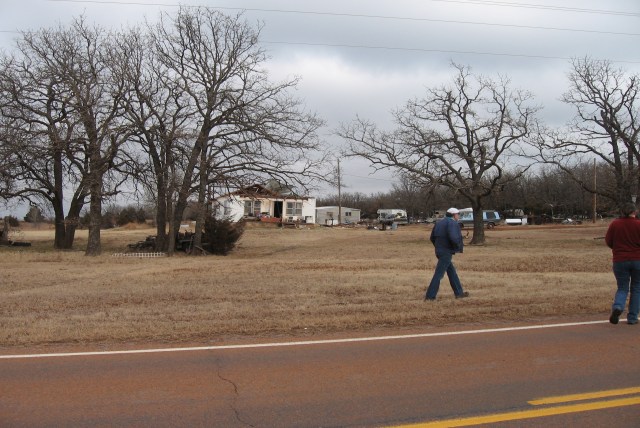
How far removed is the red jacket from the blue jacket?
2674 millimetres

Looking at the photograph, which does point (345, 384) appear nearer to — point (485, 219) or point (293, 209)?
point (485, 219)

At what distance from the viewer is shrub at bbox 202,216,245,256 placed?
33.4 m

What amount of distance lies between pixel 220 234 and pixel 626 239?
27139 mm

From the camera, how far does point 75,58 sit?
105 feet

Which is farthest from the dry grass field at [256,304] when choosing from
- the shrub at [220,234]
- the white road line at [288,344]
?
the shrub at [220,234]

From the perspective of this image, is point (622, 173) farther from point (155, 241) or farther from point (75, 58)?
point (75, 58)

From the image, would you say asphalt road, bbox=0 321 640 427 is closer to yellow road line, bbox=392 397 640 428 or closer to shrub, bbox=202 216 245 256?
yellow road line, bbox=392 397 640 428

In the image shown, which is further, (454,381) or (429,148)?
(429,148)

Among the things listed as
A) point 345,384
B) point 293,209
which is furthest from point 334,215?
point 345,384

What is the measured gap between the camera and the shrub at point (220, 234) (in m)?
33.4

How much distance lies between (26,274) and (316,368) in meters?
14.7

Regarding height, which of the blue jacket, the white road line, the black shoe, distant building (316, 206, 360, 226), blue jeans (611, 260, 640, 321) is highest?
distant building (316, 206, 360, 226)

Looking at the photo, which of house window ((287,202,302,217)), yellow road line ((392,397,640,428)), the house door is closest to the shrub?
yellow road line ((392,397,640,428))

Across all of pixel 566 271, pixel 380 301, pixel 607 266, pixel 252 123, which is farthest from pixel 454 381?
pixel 252 123
